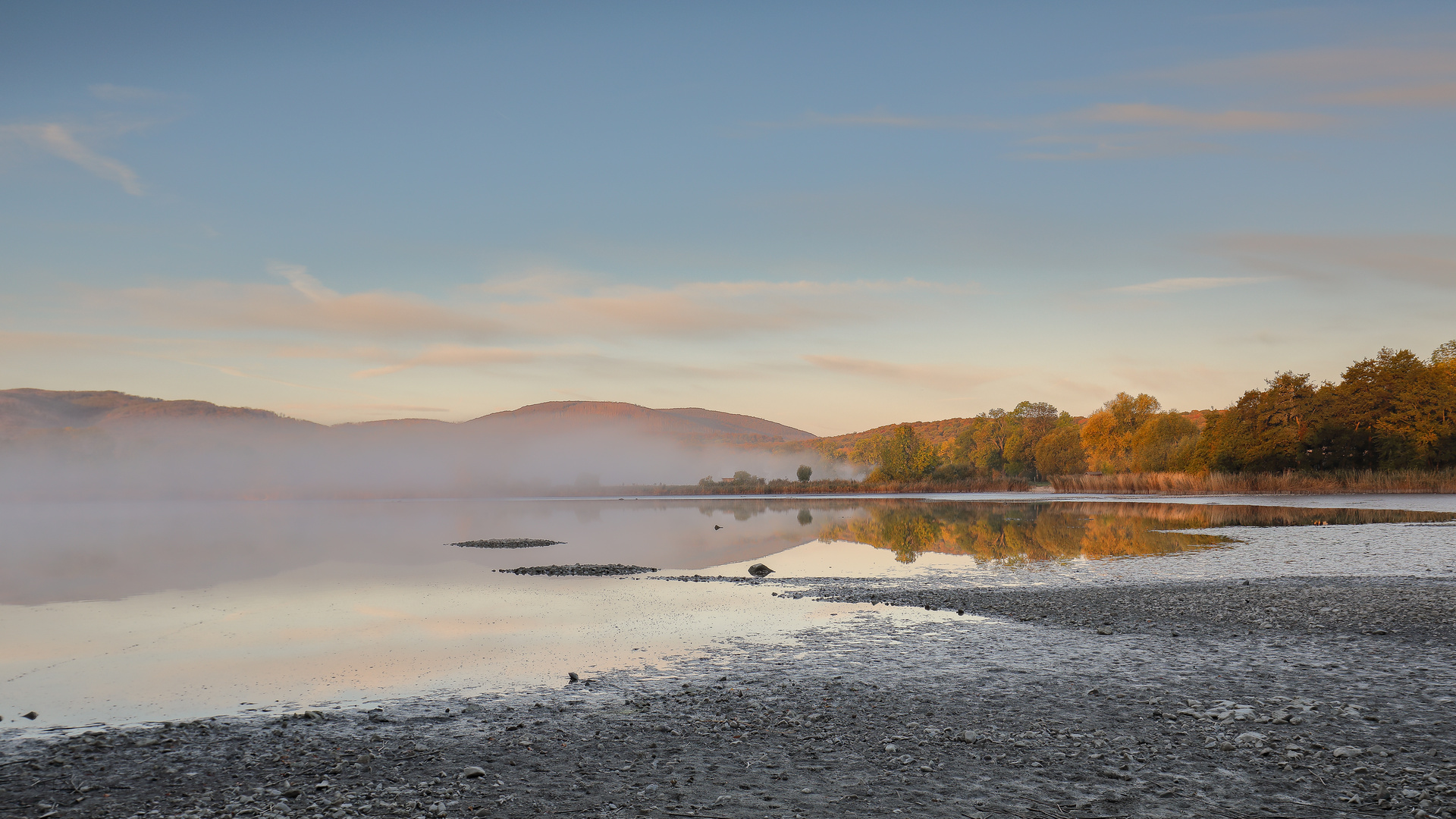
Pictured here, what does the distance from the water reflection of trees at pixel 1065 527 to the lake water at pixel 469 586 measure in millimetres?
269

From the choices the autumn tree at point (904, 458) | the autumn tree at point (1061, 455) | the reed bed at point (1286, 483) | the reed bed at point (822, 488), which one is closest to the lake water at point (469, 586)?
the reed bed at point (1286, 483)

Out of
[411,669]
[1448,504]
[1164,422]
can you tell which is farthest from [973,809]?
[1164,422]

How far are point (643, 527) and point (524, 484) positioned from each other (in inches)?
3767

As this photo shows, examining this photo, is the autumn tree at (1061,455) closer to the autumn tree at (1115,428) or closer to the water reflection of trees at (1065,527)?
the autumn tree at (1115,428)

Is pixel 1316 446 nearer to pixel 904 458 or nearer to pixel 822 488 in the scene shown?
pixel 822 488

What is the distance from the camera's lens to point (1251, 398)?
270 ft

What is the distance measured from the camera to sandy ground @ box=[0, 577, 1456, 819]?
6.34 metres

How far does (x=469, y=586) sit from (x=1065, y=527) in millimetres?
28940

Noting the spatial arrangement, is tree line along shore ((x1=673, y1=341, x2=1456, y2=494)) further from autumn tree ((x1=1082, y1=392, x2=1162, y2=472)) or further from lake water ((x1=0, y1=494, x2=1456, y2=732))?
lake water ((x1=0, y1=494, x2=1456, y2=732))

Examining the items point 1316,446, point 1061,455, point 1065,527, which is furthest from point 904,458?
point 1065,527

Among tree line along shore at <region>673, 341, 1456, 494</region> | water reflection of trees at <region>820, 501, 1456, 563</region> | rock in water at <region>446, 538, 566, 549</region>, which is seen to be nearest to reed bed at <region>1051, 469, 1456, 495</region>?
tree line along shore at <region>673, 341, 1456, 494</region>

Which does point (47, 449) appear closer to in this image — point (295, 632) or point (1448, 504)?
point (295, 632)

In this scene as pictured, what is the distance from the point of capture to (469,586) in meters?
21.5

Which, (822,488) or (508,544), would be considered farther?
(822,488)
